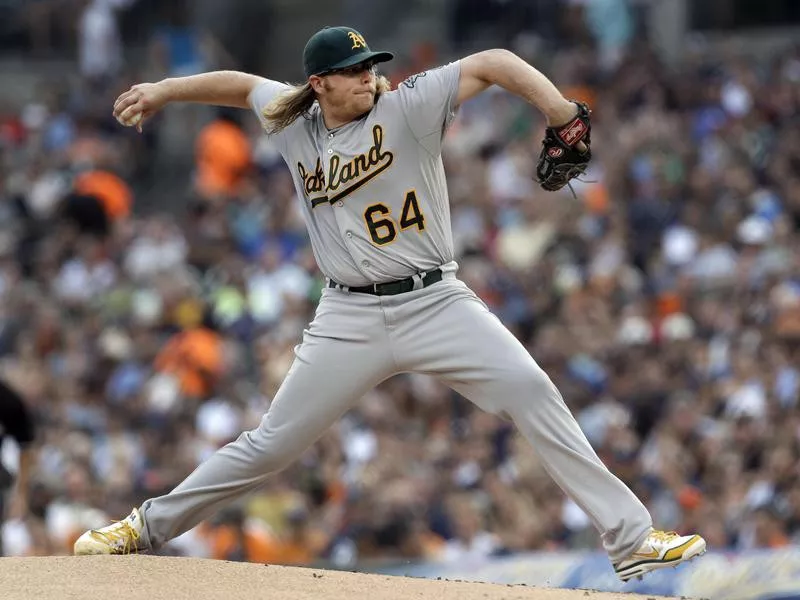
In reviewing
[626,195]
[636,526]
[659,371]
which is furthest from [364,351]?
[626,195]

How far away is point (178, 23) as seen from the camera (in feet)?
62.3

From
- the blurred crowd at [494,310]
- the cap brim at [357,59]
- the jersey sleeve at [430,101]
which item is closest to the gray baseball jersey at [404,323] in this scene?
the jersey sleeve at [430,101]

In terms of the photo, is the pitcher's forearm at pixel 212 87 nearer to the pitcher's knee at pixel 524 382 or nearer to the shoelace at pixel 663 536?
the pitcher's knee at pixel 524 382

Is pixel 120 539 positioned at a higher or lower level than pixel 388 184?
lower

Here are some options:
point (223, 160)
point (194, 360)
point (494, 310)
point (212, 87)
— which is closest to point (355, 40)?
point (212, 87)

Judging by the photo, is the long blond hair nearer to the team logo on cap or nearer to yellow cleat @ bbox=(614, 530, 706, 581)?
the team logo on cap

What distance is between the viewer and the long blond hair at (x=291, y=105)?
620 cm

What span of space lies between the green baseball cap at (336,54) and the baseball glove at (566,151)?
2.24 feet

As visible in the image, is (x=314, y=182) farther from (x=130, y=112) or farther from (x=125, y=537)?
(x=125, y=537)

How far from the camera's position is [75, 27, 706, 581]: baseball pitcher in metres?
6.01

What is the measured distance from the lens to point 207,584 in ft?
20.5

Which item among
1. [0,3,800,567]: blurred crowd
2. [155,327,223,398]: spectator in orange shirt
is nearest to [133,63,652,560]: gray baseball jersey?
[0,3,800,567]: blurred crowd

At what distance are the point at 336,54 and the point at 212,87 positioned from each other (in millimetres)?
680

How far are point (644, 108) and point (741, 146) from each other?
1.06 metres
